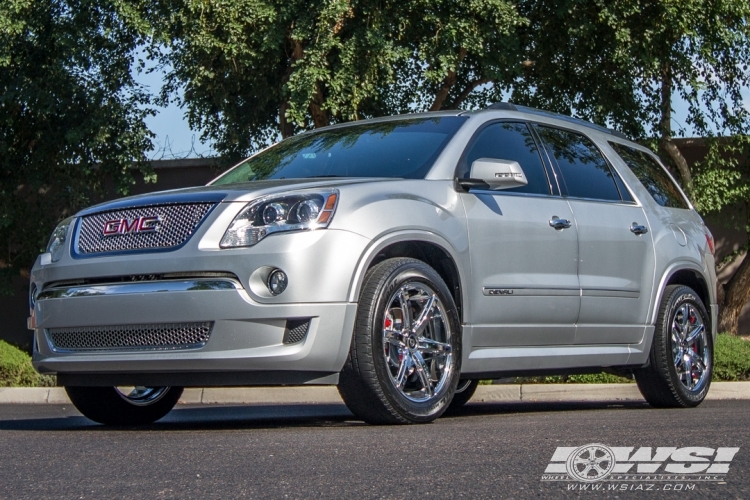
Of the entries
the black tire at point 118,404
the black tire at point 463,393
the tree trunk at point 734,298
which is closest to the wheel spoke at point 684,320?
the black tire at point 463,393

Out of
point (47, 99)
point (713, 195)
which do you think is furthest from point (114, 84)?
point (713, 195)

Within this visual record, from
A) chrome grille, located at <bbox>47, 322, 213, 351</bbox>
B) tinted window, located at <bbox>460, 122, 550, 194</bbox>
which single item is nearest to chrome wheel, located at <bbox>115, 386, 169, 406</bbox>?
chrome grille, located at <bbox>47, 322, 213, 351</bbox>

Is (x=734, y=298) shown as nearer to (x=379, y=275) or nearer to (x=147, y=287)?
(x=379, y=275)

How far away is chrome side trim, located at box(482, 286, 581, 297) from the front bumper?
116cm

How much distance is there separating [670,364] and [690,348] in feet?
1.47

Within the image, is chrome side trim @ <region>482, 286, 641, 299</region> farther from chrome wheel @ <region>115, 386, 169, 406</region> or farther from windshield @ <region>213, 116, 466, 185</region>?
chrome wheel @ <region>115, 386, 169, 406</region>

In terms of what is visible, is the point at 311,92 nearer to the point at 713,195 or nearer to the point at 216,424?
the point at 713,195

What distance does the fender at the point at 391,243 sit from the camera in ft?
18.8

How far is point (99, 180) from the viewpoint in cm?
1803

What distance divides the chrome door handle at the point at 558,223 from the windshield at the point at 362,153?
0.82 m

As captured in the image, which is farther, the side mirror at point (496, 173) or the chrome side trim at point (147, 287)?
the side mirror at point (496, 173)

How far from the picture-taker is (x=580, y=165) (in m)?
7.74

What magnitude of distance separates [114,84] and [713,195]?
8.66 metres

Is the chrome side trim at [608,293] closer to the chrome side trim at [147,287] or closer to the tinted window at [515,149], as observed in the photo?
the tinted window at [515,149]
